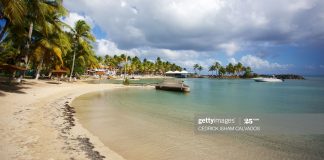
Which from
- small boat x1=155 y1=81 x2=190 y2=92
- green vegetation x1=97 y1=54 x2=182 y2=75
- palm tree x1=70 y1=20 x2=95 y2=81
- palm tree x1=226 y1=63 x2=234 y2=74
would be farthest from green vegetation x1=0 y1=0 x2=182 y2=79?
palm tree x1=226 y1=63 x2=234 y2=74

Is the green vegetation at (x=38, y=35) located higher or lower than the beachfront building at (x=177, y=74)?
higher

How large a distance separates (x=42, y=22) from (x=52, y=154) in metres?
15.0

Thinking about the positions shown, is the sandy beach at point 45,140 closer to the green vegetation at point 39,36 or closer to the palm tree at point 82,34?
the green vegetation at point 39,36

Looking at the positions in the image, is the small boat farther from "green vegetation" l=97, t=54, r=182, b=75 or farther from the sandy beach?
"green vegetation" l=97, t=54, r=182, b=75

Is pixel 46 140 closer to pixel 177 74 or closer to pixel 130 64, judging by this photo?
pixel 130 64

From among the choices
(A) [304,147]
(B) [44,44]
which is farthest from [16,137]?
(B) [44,44]

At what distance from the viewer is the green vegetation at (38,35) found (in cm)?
1631

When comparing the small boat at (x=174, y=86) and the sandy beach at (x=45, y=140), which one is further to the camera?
the small boat at (x=174, y=86)

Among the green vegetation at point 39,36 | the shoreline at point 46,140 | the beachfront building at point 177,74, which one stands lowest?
the shoreline at point 46,140

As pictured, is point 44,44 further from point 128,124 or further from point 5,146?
point 5,146

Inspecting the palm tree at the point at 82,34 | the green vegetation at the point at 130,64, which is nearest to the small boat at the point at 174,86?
the palm tree at the point at 82,34

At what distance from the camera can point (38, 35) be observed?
3097cm

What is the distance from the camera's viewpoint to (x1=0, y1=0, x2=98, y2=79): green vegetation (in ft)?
53.5

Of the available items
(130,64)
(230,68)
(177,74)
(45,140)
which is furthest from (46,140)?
(230,68)
